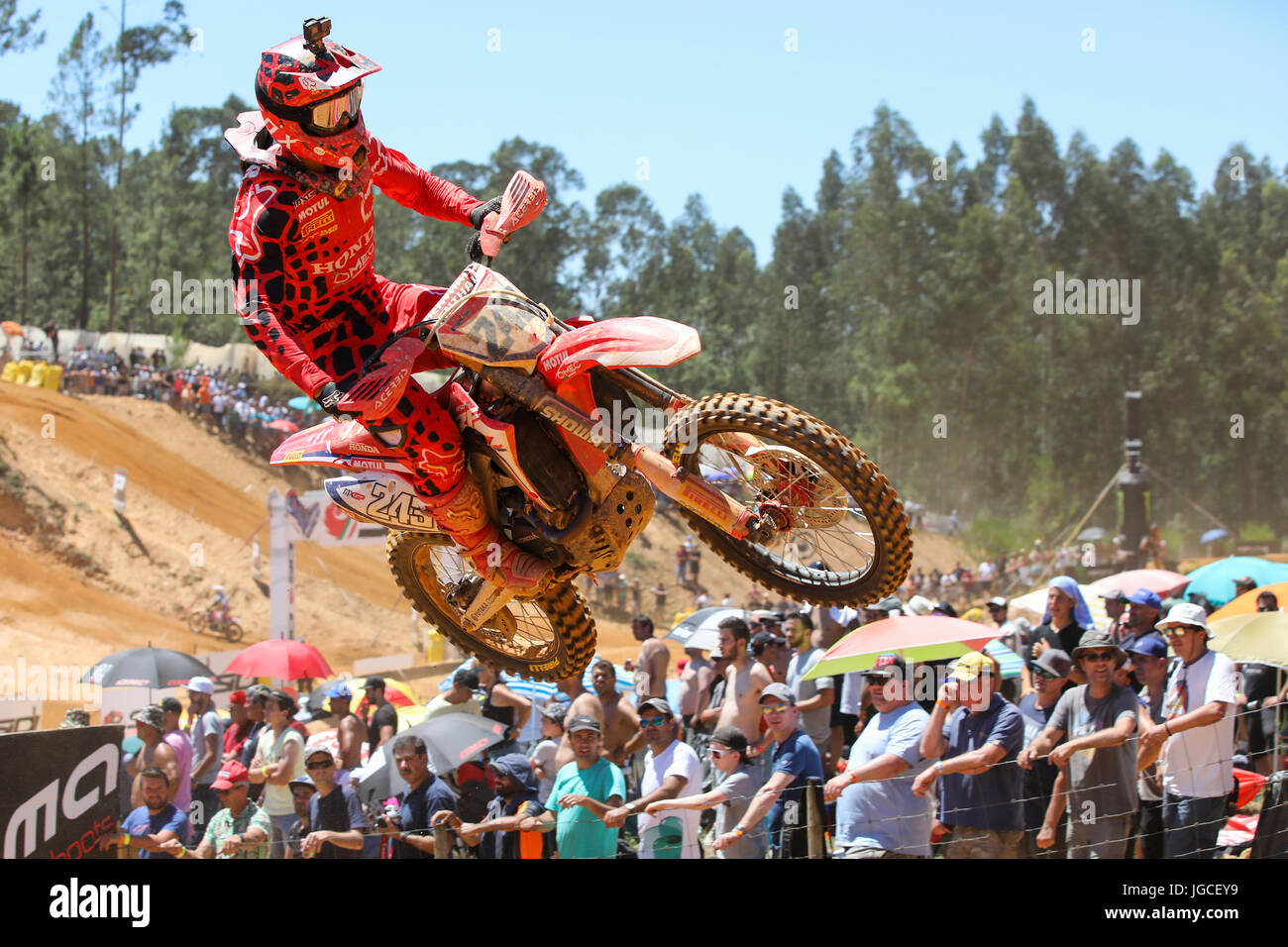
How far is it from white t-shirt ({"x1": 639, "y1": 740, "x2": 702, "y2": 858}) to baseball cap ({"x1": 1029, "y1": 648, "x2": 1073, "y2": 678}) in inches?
89.2

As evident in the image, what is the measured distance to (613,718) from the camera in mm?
8625

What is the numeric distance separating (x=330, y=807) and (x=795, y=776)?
3.26 meters

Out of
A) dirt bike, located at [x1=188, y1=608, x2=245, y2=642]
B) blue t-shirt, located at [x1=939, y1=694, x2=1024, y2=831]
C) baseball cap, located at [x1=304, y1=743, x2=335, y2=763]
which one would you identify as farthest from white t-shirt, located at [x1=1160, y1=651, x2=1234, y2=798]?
dirt bike, located at [x1=188, y1=608, x2=245, y2=642]

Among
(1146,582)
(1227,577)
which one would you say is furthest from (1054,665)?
(1227,577)

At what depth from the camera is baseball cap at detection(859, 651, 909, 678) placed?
692 centimetres

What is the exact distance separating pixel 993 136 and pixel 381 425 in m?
67.9

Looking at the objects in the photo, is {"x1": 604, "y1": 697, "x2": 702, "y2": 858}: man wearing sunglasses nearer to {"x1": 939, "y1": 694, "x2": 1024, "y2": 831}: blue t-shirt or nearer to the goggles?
{"x1": 939, "y1": 694, "x2": 1024, "y2": 831}: blue t-shirt

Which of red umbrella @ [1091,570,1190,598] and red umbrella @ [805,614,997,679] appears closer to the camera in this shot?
red umbrella @ [805,614,997,679]

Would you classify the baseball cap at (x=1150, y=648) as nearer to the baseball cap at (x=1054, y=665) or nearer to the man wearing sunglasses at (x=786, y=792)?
the baseball cap at (x=1054, y=665)

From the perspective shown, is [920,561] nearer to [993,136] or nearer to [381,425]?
[993,136]

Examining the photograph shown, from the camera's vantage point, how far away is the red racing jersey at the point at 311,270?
15.7 ft

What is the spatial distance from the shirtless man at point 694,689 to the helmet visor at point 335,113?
6.02m
